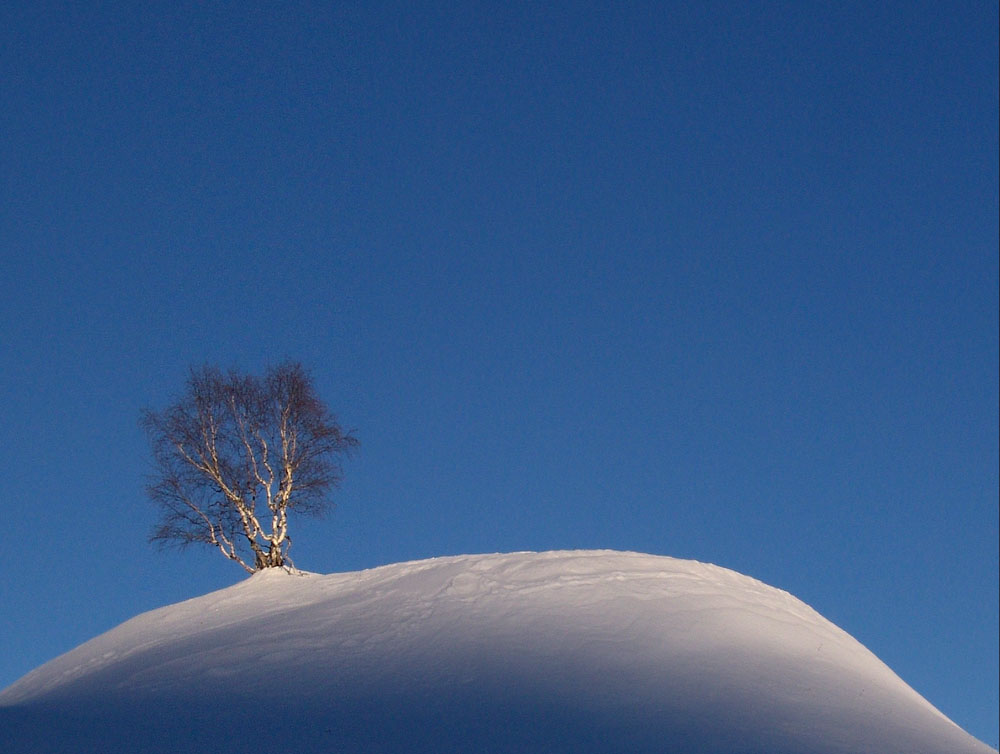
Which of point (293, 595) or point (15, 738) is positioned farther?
point (293, 595)

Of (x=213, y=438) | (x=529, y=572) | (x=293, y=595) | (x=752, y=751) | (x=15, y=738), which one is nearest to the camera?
(x=752, y=751)

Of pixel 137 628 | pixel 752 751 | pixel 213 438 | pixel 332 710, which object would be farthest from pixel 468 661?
pixel 213 438

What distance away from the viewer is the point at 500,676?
1692 centimetres

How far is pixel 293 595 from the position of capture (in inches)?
974

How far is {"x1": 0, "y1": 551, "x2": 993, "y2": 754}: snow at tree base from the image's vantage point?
593 inches

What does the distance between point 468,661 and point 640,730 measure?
3776mm

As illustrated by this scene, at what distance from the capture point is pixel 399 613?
20.8 m

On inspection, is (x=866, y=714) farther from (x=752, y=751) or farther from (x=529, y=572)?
(x=529, y=572)

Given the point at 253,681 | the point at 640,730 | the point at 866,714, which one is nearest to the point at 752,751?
the point at 640,730

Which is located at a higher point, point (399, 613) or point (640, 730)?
point (399, 613)

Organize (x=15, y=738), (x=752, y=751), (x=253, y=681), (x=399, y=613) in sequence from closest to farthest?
(x=752, y=751) < (x=15, y=738) < (x=253, y=681) < (x=399, y=613)

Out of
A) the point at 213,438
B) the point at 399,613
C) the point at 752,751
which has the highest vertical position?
the point at 213,438

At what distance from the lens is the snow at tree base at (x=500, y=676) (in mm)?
15070

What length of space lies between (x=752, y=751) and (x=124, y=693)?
10375mm
